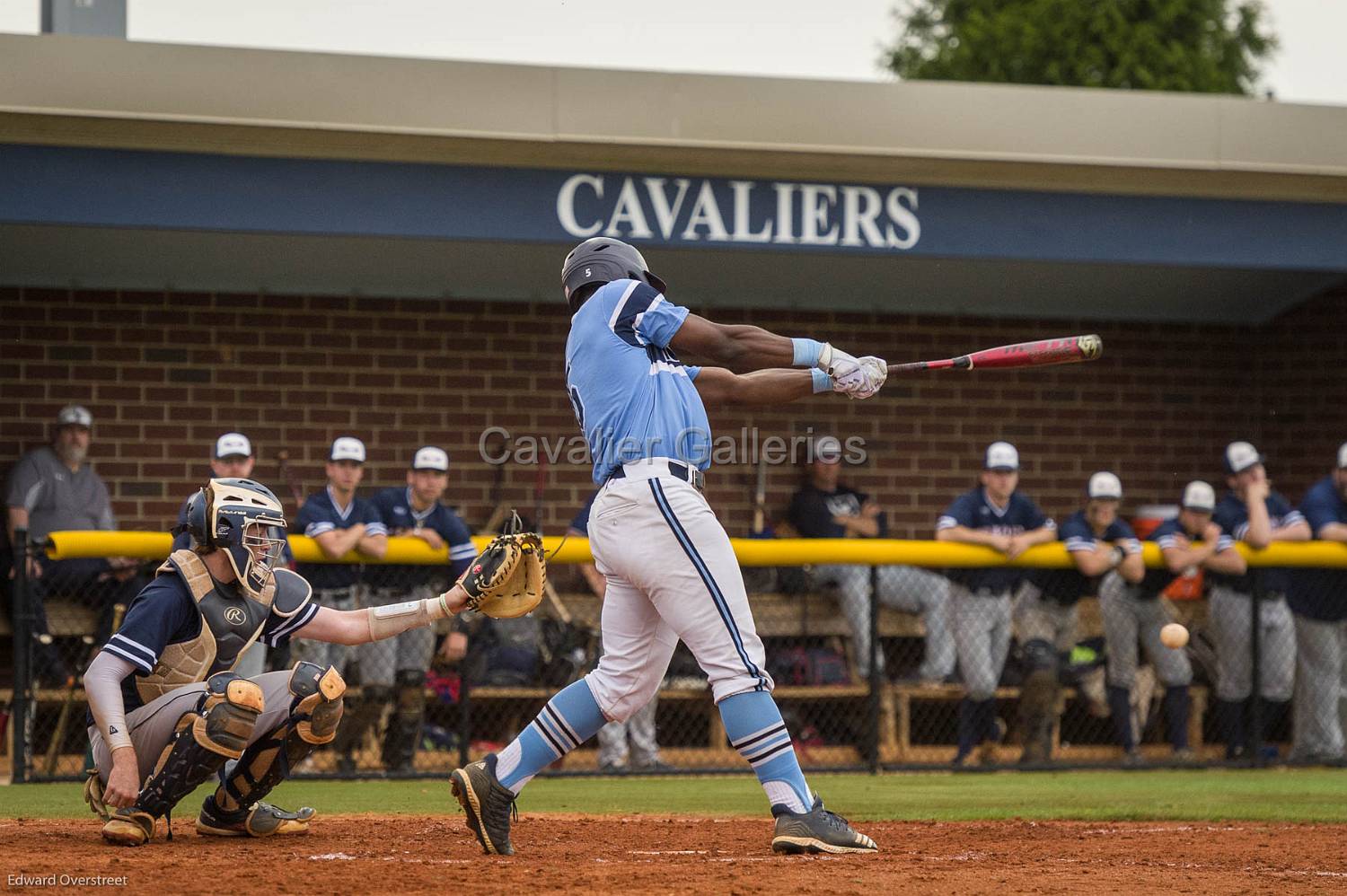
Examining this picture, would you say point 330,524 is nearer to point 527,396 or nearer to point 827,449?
point 527,396

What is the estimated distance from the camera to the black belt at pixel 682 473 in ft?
15.0

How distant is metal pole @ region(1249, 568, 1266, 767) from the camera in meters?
8.62

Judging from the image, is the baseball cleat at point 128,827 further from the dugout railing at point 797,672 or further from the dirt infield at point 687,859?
the dugout railing at point 797,672

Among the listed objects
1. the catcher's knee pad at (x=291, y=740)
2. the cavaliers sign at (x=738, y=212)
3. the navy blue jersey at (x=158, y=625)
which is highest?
the cavaliers sign at (x=738, y=212)

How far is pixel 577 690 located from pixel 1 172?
5306 mm

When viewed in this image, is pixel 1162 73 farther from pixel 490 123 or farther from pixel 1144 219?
pixel 490 123

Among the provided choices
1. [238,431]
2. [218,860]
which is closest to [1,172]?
[238,431]

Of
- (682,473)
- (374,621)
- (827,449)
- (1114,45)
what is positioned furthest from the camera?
(1114,45)

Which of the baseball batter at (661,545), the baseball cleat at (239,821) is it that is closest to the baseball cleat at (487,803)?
the baseball batter at (661,545)

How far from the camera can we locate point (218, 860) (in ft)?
14.3

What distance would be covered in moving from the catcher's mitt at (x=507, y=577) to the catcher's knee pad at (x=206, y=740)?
0.71 m

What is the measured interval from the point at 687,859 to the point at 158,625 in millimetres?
1709

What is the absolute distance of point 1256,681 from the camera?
862 centimetres

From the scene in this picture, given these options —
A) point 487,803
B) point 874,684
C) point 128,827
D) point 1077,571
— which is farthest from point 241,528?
point 1077,571
